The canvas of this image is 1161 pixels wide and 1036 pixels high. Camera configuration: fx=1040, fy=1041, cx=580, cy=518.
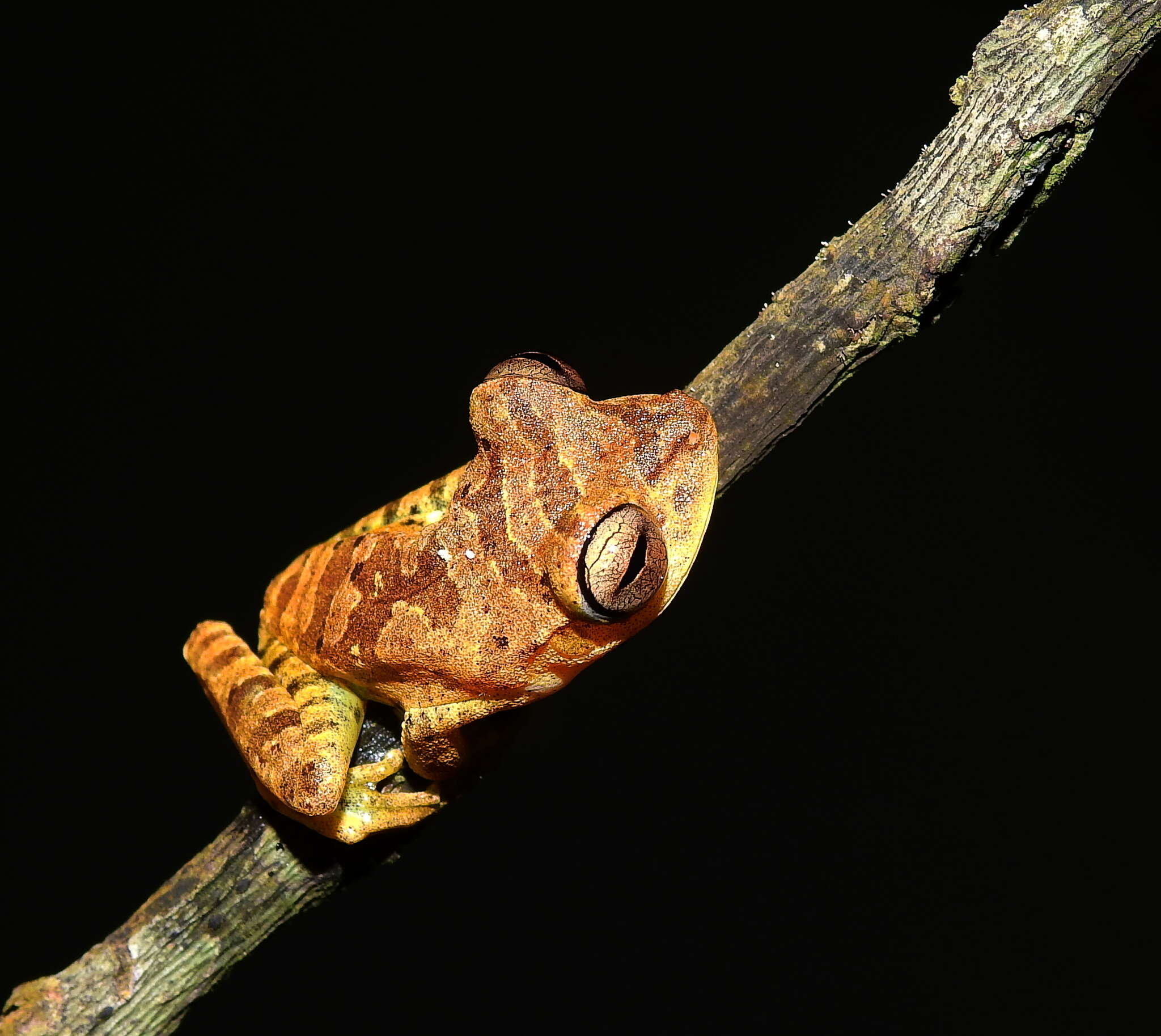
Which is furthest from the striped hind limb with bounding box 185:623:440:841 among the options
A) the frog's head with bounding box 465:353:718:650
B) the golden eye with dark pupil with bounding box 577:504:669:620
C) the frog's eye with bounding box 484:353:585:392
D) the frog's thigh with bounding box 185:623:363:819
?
the frog's eye with bounding box 484:353:585:392

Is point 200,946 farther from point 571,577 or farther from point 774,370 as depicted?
point 774,370

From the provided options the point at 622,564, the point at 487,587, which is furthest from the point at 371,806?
the point at 622,564

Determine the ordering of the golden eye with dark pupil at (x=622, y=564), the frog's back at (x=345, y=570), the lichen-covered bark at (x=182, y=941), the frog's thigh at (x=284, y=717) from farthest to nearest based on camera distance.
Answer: the lichen-covered bark at (x=182, y=941)
the frog's back at (x=345, y=570)
the frog's thigh at (x=284, y=717)
the golden eye with dark pupil at (x=622, y=564)

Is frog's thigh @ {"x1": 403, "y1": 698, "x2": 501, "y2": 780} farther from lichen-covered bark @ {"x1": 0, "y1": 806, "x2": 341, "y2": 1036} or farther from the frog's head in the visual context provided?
lichen-covered bark @ {"x1": 0, "y1": 806, "x2": 341, "y2": 1036}

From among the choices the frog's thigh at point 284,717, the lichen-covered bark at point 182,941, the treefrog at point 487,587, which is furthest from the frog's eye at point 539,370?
the lichen-covered bark at point 182,941

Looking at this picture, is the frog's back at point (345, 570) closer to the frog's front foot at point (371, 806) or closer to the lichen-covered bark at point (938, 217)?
the frog's front foot at point (371, 806)

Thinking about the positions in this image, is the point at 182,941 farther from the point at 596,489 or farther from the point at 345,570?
the point at 596,489

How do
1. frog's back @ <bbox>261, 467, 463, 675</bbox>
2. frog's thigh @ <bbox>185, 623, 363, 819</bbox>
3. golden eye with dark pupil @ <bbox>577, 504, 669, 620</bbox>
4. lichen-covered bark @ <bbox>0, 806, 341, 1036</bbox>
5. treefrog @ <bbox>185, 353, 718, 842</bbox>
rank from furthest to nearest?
lichen-covered bark @ <bbox>0, 806, 341, 1036</bbox> → frog's back @ <bbox>261, 467, 463, 675</bbox> → frog's thigh @ <bbox>185, 623, 363, 819</bbox> → treefrog @ <bbox>185, 353, 718, 842</bbox> → golden eye with dark pupil @ <bbox>577, 504, 669, 620</bbox>

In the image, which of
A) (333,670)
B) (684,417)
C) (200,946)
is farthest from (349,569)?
(200,946)
